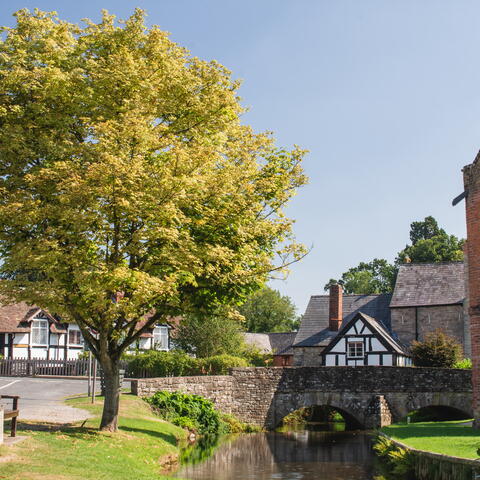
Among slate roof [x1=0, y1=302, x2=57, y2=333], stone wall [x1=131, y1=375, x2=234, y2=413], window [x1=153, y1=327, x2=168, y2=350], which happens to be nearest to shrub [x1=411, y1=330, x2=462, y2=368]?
stone wall [x1=131, y1=375, x2=234, y2=413]

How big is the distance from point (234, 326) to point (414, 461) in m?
28.8

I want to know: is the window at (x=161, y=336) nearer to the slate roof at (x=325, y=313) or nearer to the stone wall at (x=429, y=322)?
the slate roof at (x=325, y=313)

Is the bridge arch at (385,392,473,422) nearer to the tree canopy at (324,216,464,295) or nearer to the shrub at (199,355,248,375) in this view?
the shrub at (199,355,248,375)

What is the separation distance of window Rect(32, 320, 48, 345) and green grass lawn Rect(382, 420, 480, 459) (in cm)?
3348

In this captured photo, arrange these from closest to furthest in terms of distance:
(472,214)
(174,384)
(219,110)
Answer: (219,110), (472,214), (174,384)

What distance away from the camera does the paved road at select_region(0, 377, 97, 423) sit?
73.0ft

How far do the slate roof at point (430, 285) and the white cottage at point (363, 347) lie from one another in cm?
469

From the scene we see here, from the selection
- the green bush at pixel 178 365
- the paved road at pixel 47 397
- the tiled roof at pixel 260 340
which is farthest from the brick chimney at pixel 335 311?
the paved road at pixel 47 397

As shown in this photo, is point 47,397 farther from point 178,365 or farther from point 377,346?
point 377,346

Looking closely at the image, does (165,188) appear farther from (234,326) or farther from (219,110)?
(234,326)

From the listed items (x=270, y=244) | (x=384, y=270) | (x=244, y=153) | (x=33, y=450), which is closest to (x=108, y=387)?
(x=33, y=450)

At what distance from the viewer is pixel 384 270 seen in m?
98.8

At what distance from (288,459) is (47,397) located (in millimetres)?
11548

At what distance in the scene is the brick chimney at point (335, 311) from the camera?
46.3m
